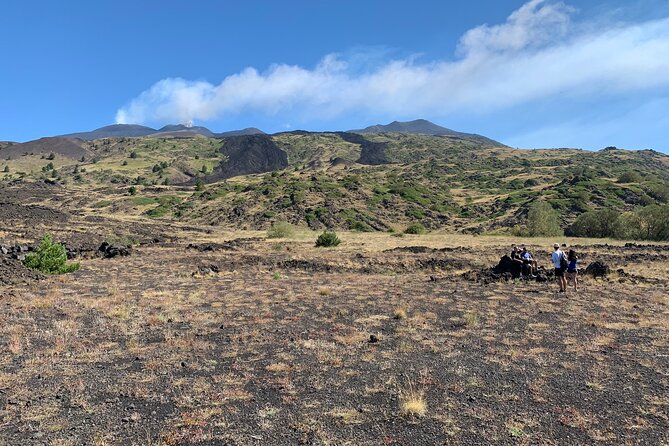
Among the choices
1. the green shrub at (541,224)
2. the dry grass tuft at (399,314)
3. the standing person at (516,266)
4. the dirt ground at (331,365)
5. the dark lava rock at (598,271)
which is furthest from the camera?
the green shrub at (541,224)

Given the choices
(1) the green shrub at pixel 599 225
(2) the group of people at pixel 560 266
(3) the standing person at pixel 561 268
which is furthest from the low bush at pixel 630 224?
(3) the standing person at pixel 561 268

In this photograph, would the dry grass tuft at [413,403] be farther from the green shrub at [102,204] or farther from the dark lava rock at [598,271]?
the green shrub at [102,204]

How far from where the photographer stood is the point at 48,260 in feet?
74.0

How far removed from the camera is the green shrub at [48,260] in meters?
22.5

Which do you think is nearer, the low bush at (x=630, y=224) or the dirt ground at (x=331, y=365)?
the dirt ground at (x=331, y=365)

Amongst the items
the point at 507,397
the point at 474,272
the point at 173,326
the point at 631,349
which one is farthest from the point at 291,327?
the point at 474,272

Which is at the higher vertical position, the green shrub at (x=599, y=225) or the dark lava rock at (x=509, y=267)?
the green shrub at (x=599, y=225)

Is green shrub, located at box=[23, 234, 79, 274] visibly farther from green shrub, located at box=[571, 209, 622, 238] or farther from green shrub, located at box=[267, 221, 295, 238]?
green shrub, located at box=[571, 209, 622, 238]

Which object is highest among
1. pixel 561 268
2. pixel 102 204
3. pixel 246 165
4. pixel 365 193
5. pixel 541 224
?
pixel 246 165

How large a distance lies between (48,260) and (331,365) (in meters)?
19.9

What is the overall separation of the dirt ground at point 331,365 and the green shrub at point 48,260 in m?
1.71

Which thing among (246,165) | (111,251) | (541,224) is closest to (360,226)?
(541,224)

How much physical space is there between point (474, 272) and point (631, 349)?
1277 centimetres

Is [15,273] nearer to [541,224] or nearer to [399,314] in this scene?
[399,314]
